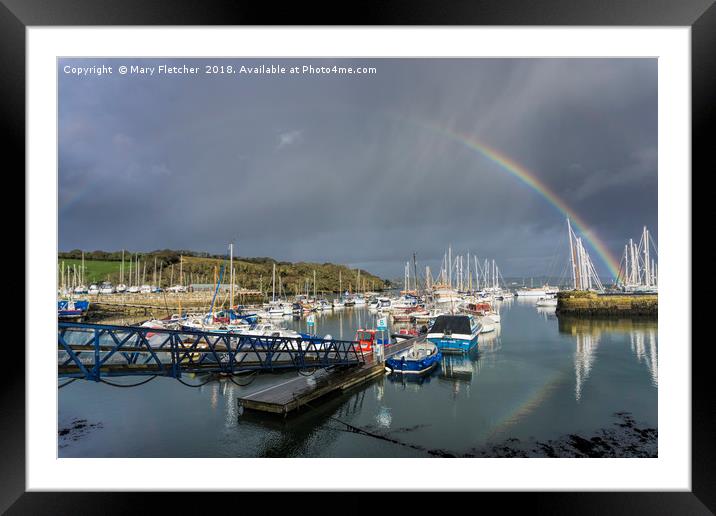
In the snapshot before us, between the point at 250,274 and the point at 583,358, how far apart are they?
37979mm

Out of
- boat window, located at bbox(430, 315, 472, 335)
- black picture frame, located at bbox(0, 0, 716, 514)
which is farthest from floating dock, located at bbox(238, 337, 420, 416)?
boat window, located at bbox(430, 315, 472, 335)

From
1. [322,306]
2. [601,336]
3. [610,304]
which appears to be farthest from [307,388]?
[322,306]

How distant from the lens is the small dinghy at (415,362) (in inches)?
473

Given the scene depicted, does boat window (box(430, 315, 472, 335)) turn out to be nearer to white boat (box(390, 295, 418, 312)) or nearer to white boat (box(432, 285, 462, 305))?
white boat (box(390, 295, 418, 312))

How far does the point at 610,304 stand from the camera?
2736 cm

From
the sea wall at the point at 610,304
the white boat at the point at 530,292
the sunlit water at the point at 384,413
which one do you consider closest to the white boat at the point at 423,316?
the sea wall at the point at 610,304

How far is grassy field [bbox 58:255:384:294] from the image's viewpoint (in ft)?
99.2

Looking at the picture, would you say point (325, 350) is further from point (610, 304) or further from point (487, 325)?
point (610, 304)

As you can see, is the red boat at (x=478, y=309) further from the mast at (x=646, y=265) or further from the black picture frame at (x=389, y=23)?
the black picture frame at (x=389, y=23)

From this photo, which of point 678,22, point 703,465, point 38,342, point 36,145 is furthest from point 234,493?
point 678,22

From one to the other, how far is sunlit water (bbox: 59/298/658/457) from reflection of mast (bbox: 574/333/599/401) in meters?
0.08

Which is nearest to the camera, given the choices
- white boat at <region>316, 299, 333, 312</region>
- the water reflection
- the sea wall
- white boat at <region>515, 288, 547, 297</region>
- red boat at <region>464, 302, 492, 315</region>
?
the water reflection

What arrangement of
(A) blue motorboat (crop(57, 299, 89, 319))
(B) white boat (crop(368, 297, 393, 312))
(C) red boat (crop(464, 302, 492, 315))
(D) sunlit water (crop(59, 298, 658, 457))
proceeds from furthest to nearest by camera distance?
(B) white boat (crop(368, 297, 393, 312)) → (C) red boat (crop(464, 302, 492, 315)) → (A) blue motorboat (crop(57, 299, 89, 319)) → (D) sunlit water (crop(59, 298, 658, 457))

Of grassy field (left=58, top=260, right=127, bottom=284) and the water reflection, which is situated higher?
grassy field (left=58, top=260, right=127, bottom=284)
